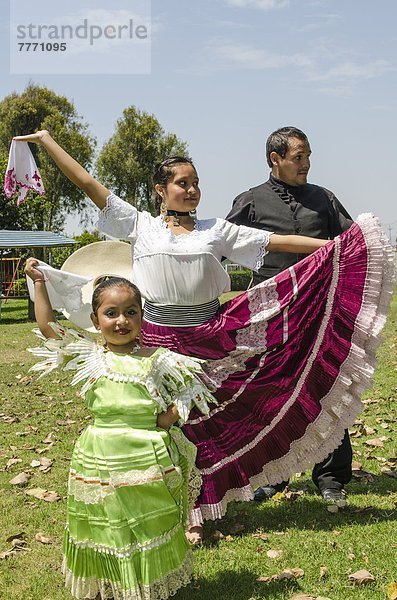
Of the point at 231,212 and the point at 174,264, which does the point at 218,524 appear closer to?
the point at 174,264

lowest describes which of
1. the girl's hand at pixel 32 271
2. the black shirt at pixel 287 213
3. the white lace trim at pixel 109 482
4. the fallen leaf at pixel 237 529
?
the fallen leaf at pixel 237 529

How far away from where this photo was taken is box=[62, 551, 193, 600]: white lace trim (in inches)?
133

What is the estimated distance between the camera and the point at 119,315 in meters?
3.57

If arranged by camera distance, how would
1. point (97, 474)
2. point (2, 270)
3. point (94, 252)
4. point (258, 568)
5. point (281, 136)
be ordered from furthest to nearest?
point (2, 270) → point (94, 252) → point (281, 136) → point (258, 568) → point (97, 474)

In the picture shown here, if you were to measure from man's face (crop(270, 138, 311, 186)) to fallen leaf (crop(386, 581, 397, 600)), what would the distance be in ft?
8.39

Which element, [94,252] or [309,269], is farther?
[94,252]

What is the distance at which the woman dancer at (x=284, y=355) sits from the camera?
4469mm

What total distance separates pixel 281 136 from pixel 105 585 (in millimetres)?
2981

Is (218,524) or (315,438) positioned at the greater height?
(315,438)

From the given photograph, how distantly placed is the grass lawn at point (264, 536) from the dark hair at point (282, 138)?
7.59 ft

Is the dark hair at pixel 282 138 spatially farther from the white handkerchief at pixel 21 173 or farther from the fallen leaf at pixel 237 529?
the fallen leaf at pixel 237 529

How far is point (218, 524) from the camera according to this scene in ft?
15.6

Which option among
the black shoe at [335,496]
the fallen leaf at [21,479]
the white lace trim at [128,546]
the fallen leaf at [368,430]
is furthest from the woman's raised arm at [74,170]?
the fallen leaf at [368,430]

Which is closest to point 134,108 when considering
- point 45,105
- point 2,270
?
point 45,105
